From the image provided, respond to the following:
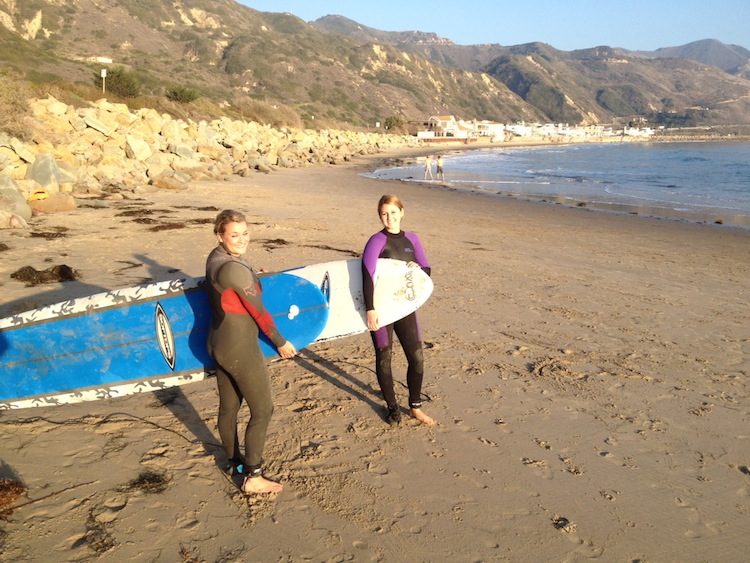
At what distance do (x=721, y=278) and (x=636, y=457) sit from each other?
6.79 meters

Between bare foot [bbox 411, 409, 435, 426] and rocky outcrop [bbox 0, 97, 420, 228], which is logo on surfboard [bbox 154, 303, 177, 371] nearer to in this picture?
bare foot [bbox 411, 409, 435, 426]

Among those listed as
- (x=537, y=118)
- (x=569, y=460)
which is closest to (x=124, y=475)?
(x=569, y=460)

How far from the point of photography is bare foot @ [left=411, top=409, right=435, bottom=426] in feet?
13.0

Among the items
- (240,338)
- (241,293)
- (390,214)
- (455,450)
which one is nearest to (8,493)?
(240,338)

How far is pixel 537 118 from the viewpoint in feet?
608

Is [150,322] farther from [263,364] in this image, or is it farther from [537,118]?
[537,118]

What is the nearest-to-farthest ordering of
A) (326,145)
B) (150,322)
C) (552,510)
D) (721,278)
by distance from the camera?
(552,510) → (150,322) → (721,278) → (326,145)

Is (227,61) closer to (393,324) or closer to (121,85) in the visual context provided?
(121,85)

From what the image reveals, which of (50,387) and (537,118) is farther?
(537,118)

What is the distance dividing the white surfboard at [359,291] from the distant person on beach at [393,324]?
67mm

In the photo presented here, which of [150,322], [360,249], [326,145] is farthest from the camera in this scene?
[326,145]

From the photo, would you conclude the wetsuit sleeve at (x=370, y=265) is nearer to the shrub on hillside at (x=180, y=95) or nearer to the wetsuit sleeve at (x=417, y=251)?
the wetsuit sleeve at (x=417, y=251)

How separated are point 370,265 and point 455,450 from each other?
1.40 meters

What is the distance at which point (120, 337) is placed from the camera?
4051 millimetres
